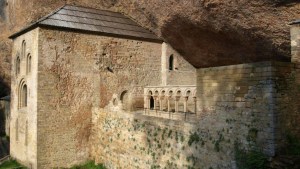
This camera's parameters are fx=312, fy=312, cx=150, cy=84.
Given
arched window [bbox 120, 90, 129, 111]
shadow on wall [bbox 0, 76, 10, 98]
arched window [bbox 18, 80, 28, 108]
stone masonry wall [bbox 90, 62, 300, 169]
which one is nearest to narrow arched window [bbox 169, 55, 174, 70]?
arched window [bbox 120, 90, 129, 111]

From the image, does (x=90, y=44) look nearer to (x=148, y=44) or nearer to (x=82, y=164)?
(x=148, y=44)

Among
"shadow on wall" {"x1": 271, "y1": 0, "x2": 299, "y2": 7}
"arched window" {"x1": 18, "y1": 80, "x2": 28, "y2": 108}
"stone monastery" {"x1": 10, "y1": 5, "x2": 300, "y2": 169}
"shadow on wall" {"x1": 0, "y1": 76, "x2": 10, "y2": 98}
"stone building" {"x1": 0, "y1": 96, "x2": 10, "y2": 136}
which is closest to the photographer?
"shadow on wall" {"x1": 271, "y1": 0, "x2": 299, "y2": 7}

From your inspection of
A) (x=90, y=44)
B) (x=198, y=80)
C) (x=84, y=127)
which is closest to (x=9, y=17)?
(x=90, y=44)

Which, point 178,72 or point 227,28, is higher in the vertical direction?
point 227,28

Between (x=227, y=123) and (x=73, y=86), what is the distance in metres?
9.42

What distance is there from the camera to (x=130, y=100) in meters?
17.2

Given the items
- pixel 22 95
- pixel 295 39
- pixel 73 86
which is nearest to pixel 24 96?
pixel 22 95

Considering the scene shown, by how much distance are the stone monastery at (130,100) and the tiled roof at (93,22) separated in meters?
0.07

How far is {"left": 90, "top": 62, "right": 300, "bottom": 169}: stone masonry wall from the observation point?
20.6ft

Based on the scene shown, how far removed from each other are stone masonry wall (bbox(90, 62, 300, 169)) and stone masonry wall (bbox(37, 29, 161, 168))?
4886mm

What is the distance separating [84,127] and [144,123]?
5.31m

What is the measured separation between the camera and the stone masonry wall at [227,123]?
6277mm

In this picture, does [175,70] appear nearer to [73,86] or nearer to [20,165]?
[73,86]

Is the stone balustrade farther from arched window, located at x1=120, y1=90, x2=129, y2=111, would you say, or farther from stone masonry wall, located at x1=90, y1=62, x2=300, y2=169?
stone masonry wall, located at x1=90, y1=62, x2=300, y2=169
